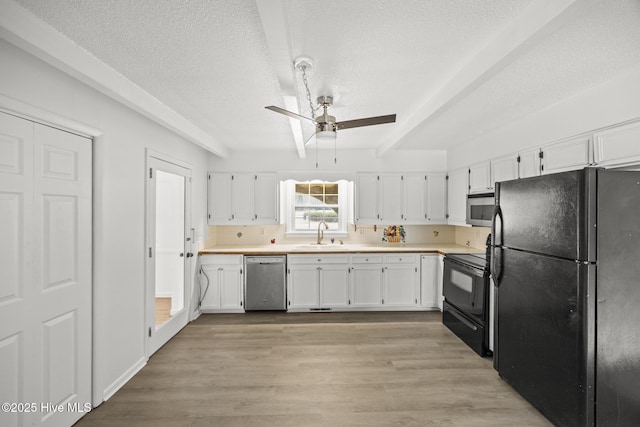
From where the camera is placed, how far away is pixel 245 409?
2195 mm

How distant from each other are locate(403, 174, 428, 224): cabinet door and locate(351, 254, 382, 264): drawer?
80 centimetres

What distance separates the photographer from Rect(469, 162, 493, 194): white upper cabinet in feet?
11.7

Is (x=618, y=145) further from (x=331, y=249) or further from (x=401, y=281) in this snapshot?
(x=331, y=249)

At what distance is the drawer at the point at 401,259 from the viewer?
430 centimetres

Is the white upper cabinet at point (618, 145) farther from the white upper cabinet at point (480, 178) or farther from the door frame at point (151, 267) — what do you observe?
the door frame at point (151, 267)

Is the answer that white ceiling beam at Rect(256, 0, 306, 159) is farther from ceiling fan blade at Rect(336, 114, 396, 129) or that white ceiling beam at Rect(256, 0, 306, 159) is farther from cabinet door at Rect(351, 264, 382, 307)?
cabinet door at Rect(351, 264, 382, 307)

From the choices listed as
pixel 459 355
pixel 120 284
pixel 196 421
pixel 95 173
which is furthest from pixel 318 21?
pixel 459 355

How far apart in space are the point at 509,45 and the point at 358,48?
31.7 inches

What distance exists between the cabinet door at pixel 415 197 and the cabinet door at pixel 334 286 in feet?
4.33

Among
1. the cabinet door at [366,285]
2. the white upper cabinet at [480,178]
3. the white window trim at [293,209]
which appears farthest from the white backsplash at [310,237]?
the white upper cabinet at [480,178]

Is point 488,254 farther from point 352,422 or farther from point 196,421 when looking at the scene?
point 196,421

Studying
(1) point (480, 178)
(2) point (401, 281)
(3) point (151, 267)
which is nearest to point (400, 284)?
(2) point (401, 281)

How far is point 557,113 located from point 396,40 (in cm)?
187

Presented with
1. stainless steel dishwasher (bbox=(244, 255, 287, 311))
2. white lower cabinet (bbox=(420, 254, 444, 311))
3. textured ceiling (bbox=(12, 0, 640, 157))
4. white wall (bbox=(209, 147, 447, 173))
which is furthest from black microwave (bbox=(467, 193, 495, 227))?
stainless steel dishwasher (bbox=(244, 255, 287, 311))
